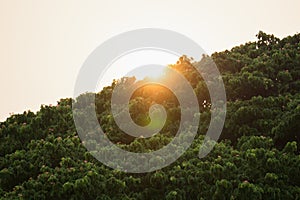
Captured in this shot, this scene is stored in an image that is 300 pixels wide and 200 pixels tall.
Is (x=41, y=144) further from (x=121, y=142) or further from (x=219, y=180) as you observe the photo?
(x=219, y=180)

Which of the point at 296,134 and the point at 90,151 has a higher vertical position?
the point at 90,151

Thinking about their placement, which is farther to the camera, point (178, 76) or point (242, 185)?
point (178, 76)

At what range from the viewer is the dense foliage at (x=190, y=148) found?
464 inches

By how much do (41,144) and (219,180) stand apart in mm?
4643

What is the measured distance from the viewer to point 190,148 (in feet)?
44.4

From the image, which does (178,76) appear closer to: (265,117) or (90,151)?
(265,117)

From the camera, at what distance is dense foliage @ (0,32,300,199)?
11797mm

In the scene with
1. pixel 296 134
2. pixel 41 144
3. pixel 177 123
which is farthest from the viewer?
pixel 177 123

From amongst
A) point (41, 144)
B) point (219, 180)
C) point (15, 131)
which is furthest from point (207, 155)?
point (15, 131)

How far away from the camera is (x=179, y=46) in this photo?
54.4ft

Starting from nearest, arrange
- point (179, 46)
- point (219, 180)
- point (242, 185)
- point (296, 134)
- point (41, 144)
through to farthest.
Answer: point (242, 185), point (219, 180), point (41, 144), point (296, 134), point (179, 46)

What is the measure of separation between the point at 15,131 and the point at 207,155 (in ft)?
18.3

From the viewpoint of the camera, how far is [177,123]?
1554cm

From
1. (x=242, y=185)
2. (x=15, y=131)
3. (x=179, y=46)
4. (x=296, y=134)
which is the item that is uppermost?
(x=179, y=46)
